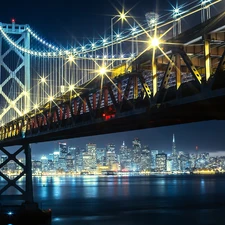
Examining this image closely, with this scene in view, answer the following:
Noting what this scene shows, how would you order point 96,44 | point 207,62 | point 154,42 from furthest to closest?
1. point 96,44
2. point 154,42
3. point 207,62

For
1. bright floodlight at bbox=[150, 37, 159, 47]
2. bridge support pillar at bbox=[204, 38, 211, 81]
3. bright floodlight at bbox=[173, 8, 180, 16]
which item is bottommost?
bridge support pillar at bbox=[204, 38, 211, 81]

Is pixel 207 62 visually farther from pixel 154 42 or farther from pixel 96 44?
pixel 96 44

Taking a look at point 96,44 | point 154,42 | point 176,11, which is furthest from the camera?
point 96,44

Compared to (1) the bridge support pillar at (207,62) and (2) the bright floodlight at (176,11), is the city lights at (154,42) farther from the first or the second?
(1) the bridge support pillar at (207,62)

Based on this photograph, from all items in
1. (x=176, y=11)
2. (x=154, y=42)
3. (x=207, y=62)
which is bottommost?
(x=207, y=62)

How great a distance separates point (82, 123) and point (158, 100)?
8960mm

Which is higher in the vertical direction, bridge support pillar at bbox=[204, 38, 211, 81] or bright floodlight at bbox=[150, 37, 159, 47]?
bright floodlight at bbox=[150, 37, 159, 47]

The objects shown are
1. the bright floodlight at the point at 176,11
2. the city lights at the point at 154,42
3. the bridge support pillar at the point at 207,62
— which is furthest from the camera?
the city lights at the point at 154,42

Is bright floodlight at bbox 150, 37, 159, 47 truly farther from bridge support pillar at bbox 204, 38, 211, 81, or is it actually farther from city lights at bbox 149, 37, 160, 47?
bridge support pillar at bbox 204, 38, 211, 81

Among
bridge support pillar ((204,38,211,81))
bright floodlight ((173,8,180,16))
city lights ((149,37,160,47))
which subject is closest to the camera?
bridge support pillar ((204,38,211,81))

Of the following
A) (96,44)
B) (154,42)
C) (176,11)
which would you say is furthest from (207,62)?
(96,44)

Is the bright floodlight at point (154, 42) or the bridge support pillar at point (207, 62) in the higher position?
the bright floodlight at point (154, 42)

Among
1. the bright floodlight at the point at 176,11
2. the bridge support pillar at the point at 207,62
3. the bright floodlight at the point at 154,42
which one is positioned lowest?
the bridge support pillar at the point at 207,62

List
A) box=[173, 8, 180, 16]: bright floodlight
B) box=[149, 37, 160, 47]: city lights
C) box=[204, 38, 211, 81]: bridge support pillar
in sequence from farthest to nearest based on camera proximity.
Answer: box=[149, 37, 160, 47]: city lights
box=[173, 8, 180, 16]: bright floodlight
box=[204, 38, 211, 81]: bridge support pillar
